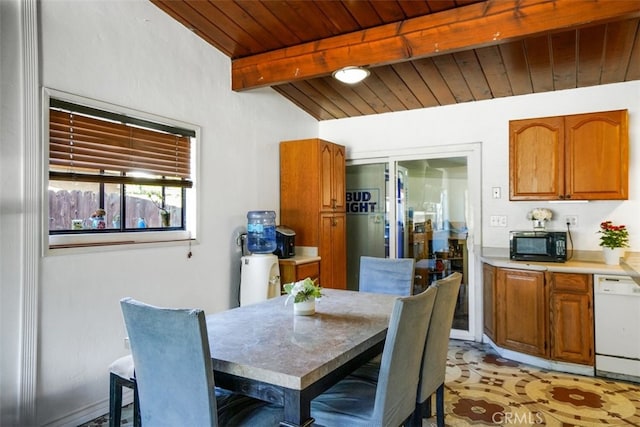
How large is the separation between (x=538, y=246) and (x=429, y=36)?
2.10 metres

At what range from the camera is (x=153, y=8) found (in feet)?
10.1

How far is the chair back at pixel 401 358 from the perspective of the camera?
1.59m

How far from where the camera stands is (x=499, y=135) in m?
4.13

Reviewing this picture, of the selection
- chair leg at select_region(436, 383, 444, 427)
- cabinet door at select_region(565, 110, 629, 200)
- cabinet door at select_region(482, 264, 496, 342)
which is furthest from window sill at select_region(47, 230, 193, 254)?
cabinet door at select_region(565, 110, 629, 200)

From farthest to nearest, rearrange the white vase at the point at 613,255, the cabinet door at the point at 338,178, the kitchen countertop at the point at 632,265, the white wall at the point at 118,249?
the cabinet door at the point at 338,178, the white vase at the point at 613,255, the kitchen countertop at the point at 632,265, the white wall at the point at 118,249

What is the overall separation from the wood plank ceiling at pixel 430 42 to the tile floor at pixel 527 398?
8.12ft

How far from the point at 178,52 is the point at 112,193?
4.16 ft

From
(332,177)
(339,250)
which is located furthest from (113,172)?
(339,250)

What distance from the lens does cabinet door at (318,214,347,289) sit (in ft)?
14.3

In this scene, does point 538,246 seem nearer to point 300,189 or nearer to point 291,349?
point 300,189

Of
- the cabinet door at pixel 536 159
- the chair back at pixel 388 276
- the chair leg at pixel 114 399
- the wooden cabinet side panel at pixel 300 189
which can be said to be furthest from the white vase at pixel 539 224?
the chair leg at pixel 114 399

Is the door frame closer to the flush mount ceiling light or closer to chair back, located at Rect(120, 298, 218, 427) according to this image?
the flush mount ceiling light

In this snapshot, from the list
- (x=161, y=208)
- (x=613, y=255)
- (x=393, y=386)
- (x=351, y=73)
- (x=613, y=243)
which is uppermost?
(x=351, y=73)

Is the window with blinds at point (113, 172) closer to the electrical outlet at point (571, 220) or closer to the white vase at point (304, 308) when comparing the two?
the white vase at point (304, 308)
